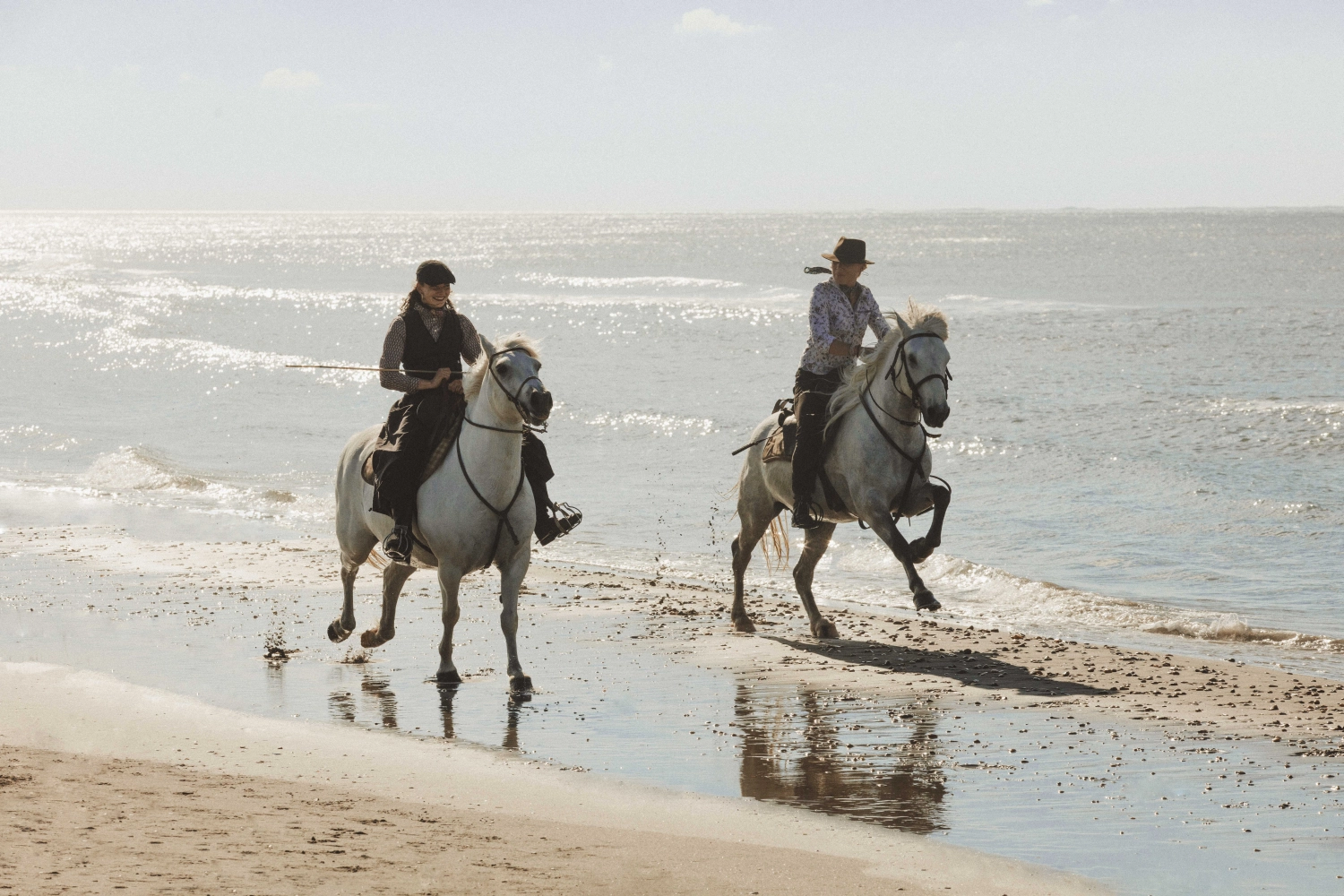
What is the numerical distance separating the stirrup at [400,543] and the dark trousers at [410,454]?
0.05 m

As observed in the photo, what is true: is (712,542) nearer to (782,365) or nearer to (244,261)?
(782,365)

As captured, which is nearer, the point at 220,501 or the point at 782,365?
the point at 220,501

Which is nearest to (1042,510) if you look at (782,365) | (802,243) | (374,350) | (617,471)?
(617,471)

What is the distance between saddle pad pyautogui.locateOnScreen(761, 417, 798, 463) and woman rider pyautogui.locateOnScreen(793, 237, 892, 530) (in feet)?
0.49

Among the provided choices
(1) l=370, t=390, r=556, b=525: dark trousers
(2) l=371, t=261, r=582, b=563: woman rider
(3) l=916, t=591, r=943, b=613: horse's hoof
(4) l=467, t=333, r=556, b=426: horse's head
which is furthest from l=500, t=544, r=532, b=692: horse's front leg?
(3) l=916, t=591, r=943, b=613: horse's hoof

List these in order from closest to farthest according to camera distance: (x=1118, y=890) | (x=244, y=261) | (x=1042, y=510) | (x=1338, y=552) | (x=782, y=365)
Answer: (x=1118, y=890)
(x=1338, y=552)
(x=1042, y=510)
(x=782, y=365)
(x=244, y=261)

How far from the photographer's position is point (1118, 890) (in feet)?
19.7

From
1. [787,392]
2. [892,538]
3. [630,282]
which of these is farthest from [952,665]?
[630,282]

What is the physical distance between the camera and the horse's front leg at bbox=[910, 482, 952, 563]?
36.0ft

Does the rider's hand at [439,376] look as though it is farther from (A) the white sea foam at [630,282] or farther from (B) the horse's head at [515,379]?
(A) the white sea foam at [630,282]

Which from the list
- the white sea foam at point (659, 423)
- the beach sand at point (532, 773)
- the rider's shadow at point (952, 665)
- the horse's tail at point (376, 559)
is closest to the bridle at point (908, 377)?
the rider's shadow at point (952, 665)

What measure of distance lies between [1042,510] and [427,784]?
13387 millimetres

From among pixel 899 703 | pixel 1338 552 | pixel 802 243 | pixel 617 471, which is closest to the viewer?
pixel 899 703

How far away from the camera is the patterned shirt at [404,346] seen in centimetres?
980
